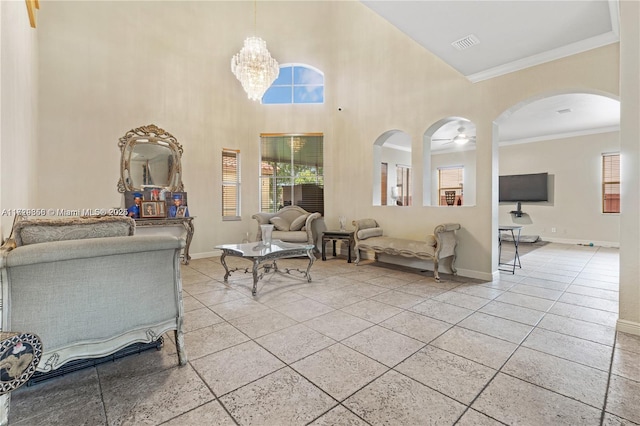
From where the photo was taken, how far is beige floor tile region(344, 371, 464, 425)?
148 cm

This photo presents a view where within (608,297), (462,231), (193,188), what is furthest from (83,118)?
(608,297)

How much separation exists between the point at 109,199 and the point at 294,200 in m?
3.50

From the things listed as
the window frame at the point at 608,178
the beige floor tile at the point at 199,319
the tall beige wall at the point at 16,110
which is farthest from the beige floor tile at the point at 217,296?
the window frame at the point at 608,178

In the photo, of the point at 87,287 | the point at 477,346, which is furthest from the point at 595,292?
the point at 87,287

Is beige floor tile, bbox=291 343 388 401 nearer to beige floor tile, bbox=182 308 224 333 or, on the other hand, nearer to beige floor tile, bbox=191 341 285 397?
beige floor tile, bbox=191 341 285 397

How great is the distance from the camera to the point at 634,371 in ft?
6.27

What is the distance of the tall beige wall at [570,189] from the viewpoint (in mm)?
7449

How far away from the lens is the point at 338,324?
2666mm

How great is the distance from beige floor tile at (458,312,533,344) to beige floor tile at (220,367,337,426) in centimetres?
163

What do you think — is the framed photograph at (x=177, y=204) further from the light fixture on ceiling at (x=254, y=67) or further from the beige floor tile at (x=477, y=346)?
the beige floor tile at (x=477, y=346)

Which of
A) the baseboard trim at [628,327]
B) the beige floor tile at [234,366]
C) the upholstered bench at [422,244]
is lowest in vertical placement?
the beige floor tile at [234,366]

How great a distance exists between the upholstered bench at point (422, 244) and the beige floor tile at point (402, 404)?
2.71 metres

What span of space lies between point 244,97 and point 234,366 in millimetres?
5972

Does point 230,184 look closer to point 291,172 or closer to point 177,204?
point 177,204
